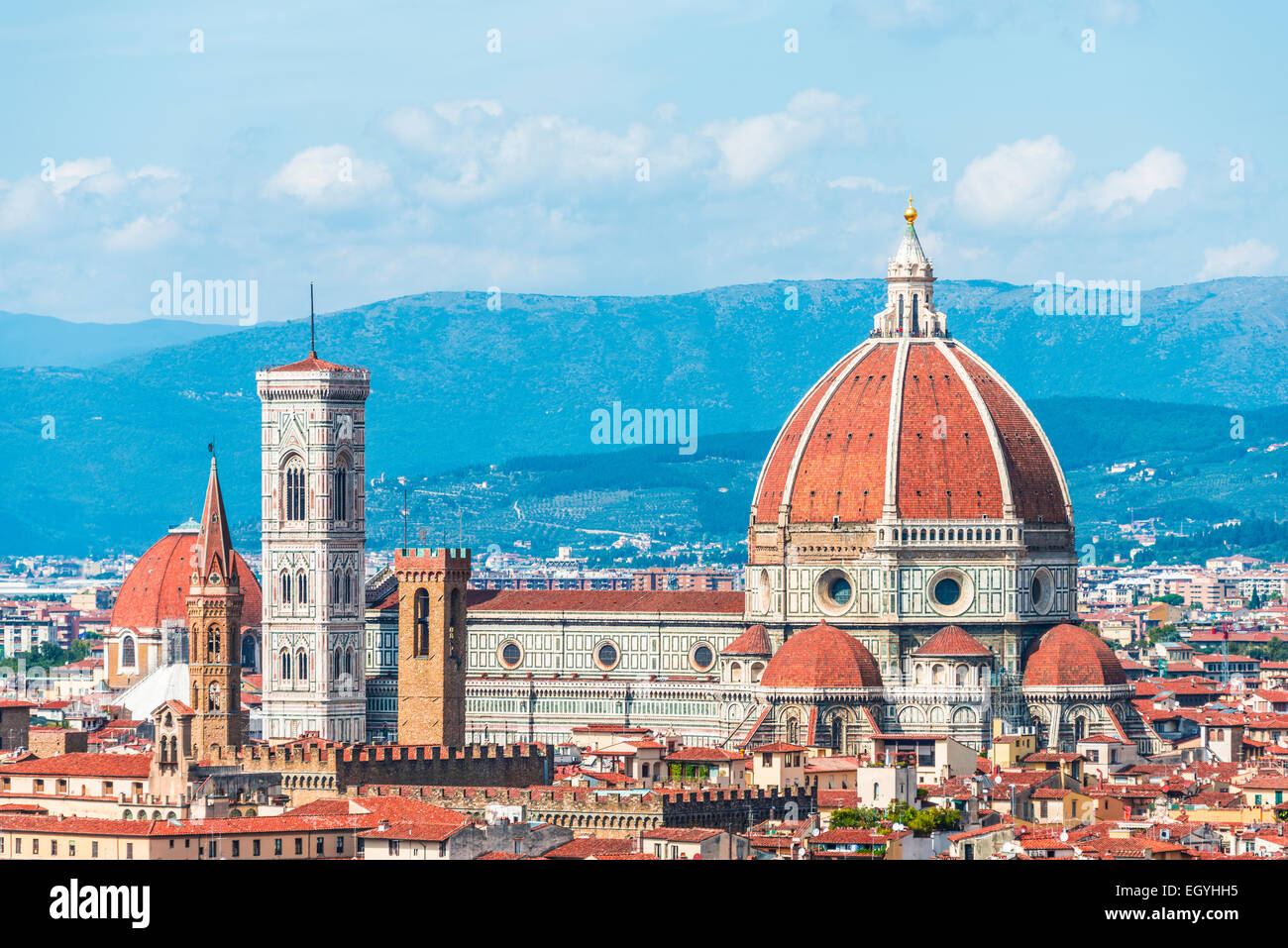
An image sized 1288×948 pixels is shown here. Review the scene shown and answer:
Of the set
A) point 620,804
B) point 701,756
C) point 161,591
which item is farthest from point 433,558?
point 161,591

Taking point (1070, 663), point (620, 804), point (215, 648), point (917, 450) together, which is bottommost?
point (620, 804)

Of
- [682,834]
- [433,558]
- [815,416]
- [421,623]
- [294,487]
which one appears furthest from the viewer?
[294,487]

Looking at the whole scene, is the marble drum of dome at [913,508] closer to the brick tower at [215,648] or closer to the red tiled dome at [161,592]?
the brick tower at [215,648]

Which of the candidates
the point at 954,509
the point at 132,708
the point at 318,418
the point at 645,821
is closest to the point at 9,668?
the point at 132,708

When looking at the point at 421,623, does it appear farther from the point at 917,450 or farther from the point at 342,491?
the point at 917,450

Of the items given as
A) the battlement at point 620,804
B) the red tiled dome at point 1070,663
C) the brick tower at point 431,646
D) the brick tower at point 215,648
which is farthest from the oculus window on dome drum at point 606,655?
the battlement at point 620,804

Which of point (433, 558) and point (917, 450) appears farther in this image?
point (917, 450)
